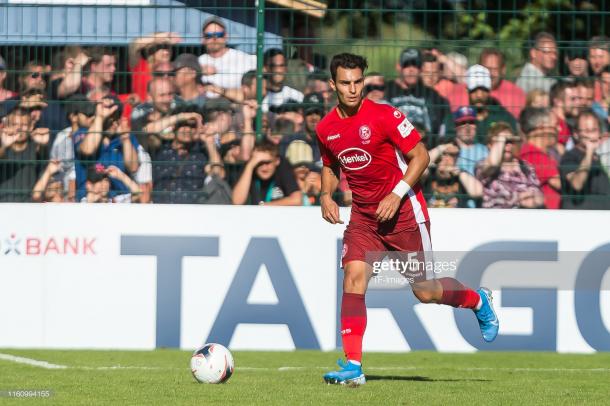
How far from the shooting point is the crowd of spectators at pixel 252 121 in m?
11.8

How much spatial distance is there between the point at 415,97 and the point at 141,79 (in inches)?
101

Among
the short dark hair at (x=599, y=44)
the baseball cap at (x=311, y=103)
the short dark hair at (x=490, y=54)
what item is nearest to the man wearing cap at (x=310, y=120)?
the baseball cap at (x=311, y=103)

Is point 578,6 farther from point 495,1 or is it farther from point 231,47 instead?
point 231,47

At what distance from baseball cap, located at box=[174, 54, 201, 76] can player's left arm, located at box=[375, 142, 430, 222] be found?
3684 millimetres

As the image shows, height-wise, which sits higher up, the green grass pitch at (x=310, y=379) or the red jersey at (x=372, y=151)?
the red jersey at (x=372, y=151)

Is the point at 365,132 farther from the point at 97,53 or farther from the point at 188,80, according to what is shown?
the point at 97,53

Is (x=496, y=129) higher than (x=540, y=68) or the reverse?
the reverse

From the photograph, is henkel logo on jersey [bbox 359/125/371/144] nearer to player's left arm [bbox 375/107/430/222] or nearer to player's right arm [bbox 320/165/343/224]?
player's left arm [bbox 375/107/430/222]

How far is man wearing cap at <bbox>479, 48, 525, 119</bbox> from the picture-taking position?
1179 centimetres

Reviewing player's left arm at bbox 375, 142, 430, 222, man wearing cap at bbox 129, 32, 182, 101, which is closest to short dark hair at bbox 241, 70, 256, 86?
man wearing cap at bbox 129, 32, 182, 101

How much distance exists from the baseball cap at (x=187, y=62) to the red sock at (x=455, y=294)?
3864 millimetres

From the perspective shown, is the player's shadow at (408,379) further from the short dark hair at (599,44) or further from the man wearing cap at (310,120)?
the short dark hair at (599,44)

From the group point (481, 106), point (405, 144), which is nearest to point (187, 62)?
point (481, 106)

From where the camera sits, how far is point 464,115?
11.8 meters
